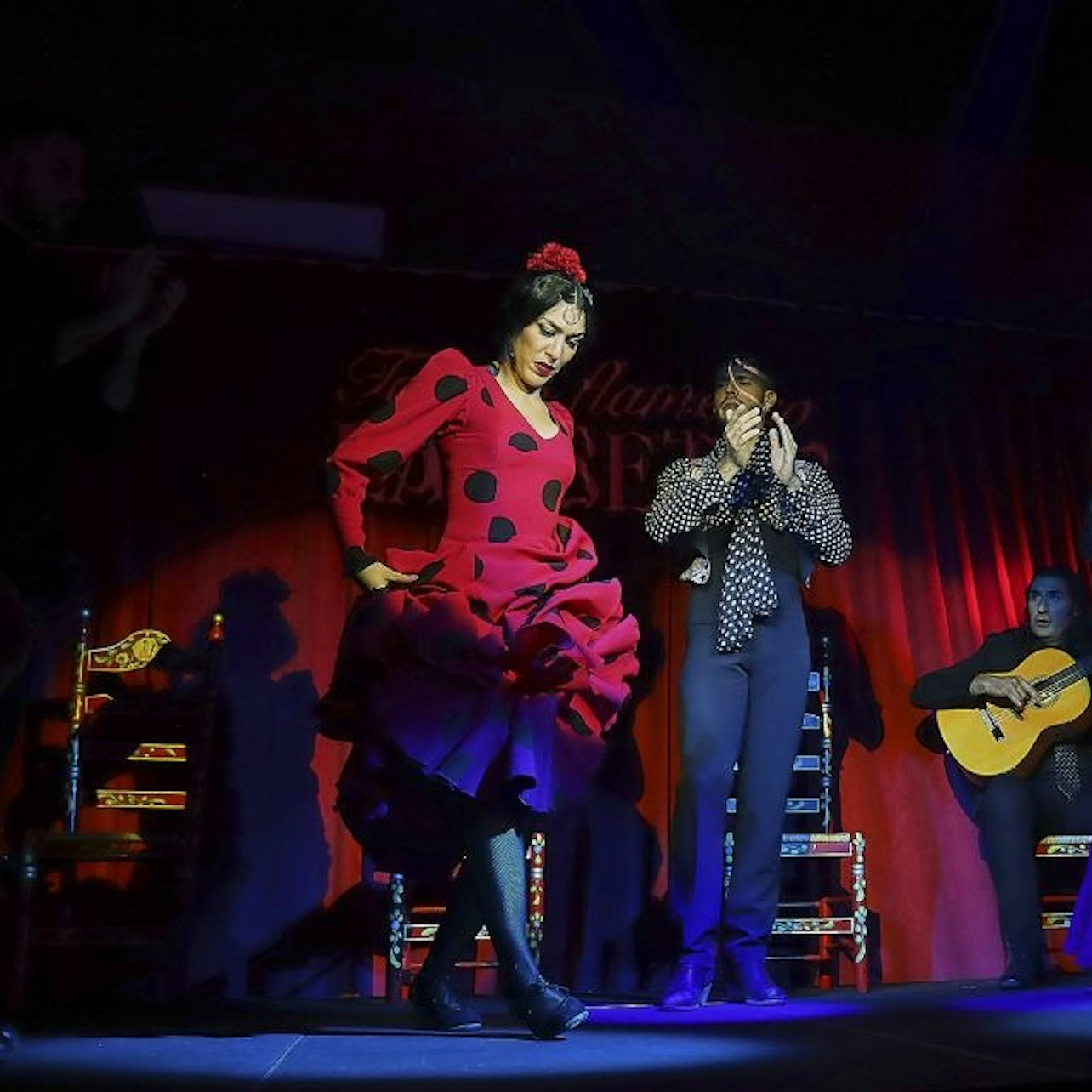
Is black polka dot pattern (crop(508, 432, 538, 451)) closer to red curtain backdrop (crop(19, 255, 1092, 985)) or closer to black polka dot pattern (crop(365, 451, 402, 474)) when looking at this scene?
black polka dot pattern (crop(365, 451, 402, 474))

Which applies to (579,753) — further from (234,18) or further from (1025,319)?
(1025,319)

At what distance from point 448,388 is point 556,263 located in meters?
0.37

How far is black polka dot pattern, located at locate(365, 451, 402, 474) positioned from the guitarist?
225cm

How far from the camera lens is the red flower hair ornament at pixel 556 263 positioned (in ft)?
9.92

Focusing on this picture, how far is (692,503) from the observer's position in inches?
146

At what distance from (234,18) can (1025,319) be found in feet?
10.1

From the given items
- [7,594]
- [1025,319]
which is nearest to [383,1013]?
[7,594]

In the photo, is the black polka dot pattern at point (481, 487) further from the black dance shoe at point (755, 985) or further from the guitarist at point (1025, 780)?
the guitarist at point (1025, 780)

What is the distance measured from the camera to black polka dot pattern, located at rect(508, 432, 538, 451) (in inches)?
115

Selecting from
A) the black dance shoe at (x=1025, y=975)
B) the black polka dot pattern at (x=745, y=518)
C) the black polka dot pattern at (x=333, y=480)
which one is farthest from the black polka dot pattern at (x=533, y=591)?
the black dance shoe at (x=1025, y=975)

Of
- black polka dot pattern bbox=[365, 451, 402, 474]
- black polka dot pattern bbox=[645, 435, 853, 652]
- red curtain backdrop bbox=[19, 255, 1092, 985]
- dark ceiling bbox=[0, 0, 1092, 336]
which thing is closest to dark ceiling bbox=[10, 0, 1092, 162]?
dark ceiling bbox=[0, 0, 1092, 336]

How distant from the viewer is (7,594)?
2533 millimetres

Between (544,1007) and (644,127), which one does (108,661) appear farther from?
(644,127)

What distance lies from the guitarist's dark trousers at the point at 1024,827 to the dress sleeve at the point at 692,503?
1.26 meters
